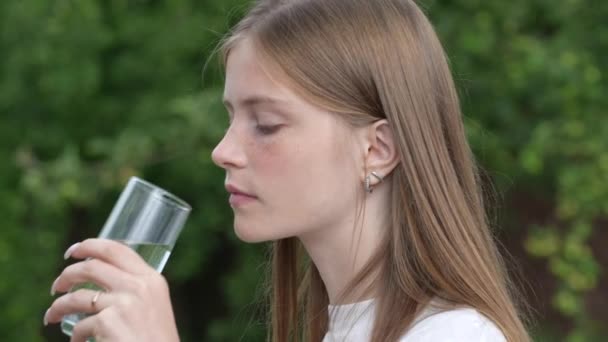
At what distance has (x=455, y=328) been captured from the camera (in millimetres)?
2148


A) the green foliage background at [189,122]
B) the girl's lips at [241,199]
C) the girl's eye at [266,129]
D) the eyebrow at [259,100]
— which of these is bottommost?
the green foliage background at [189,122]

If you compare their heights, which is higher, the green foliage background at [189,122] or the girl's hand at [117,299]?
the girl's hand at [117,299]

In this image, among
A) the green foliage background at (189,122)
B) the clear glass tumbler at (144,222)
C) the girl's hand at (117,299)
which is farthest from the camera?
the green foliage background at (189,122)

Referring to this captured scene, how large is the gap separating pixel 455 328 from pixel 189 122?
3.76 meters

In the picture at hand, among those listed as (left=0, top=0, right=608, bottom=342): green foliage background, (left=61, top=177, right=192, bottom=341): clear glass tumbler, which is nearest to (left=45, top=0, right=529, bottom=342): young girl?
(left=61, top=177, right=192, bottom=341): clear glass tumbler

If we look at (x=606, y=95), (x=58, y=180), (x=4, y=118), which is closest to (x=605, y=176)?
(x=606, y=95)

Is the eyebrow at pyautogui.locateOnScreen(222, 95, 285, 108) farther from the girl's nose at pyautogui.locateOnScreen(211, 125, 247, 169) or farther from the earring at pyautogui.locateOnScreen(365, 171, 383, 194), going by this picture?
the earring at pyautogui.locateOnScreen(365, 171, 383, 194)

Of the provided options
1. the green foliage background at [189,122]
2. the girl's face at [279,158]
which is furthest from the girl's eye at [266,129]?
the green foliage background at [189,122]

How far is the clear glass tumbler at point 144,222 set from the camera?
2.07 m

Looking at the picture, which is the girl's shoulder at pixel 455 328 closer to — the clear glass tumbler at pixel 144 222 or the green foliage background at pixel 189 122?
the clear glass tumbler at pixel 144 222

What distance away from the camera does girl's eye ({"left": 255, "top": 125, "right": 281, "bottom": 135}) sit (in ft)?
7.39

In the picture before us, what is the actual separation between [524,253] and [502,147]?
42.7 inches

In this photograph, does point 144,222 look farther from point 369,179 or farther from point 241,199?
point 369,179

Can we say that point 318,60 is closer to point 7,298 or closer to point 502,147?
point 502,147
